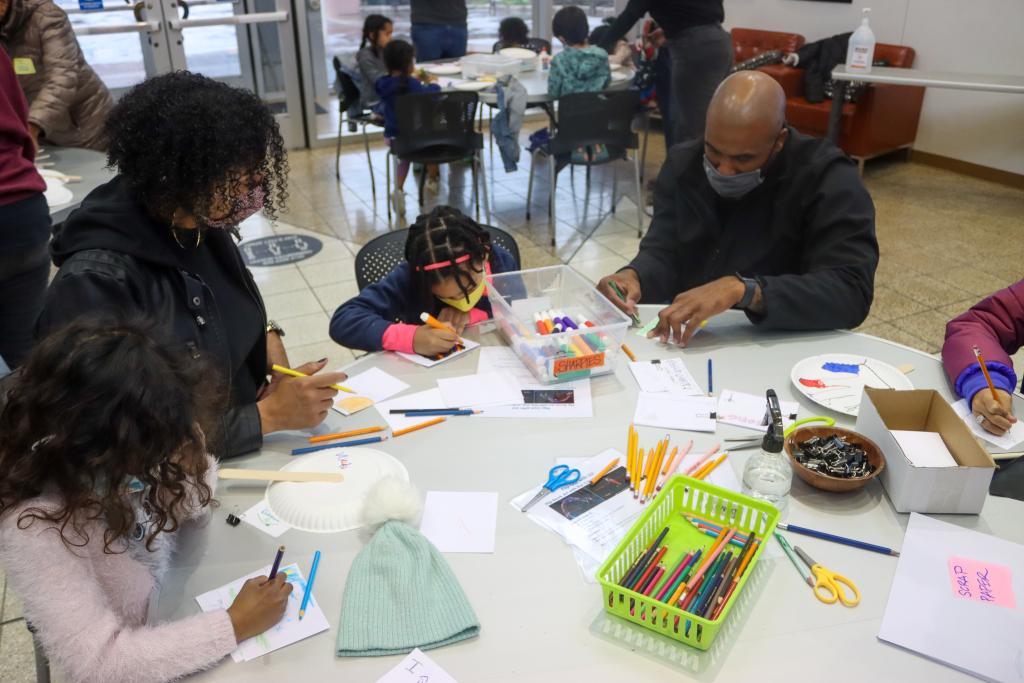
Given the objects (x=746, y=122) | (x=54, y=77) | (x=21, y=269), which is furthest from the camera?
(x=54, y=77)

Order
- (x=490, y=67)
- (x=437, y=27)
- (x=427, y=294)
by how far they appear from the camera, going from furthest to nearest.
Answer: (x=437, y=27)
(x=490, y=67)
(x=427, y=294)

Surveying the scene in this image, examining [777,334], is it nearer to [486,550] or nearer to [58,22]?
[486,550]

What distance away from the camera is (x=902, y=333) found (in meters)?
3.63

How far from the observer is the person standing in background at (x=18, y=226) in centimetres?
222

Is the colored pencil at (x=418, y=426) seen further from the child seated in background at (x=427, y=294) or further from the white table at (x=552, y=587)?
the child seated in background at (x=427, y=294)

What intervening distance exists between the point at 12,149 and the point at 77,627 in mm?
1763

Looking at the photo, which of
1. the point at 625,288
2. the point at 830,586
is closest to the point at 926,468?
the point at 830,586

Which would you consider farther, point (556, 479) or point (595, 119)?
point (595, 119)

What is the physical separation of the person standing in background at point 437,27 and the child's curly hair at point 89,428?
19.8 feet

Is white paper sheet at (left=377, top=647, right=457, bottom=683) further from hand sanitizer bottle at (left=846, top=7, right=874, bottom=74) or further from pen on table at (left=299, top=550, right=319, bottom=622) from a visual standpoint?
hand sanitizer bottle at (left=846, top=7, right=874, bottom=74)

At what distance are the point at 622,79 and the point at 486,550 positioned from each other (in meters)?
A: 4.76

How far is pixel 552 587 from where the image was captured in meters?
1.19

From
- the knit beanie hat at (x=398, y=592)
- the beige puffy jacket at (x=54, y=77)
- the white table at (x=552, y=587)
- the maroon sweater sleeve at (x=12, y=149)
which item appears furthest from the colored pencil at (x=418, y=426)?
the beige puffy jacket at (x=54, y=77)

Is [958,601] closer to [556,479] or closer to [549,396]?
[556,479]
